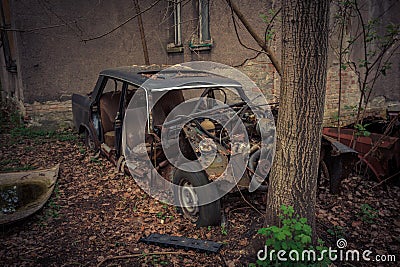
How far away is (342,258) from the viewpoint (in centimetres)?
375

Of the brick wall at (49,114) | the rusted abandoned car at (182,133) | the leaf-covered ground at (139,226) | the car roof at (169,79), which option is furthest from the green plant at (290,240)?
the brick wall at (49,114)

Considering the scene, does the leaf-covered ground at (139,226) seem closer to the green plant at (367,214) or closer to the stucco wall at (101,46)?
the green plant at (367,214)

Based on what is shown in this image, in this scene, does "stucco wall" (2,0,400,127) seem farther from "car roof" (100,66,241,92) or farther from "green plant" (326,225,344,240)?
"green plant" (326,225,344,240)

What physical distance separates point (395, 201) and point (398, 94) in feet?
14.4

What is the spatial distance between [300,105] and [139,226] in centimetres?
238

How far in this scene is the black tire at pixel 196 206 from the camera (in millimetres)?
4117

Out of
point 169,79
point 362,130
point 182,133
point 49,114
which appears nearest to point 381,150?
point 362,130

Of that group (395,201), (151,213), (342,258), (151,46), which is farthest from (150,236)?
(151,46)

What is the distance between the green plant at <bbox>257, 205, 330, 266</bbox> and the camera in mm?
3020

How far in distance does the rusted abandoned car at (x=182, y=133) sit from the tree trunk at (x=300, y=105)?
78cm

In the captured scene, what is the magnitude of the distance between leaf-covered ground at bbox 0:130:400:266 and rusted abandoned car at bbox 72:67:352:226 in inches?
12.0

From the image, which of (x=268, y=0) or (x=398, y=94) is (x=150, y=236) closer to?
(x=268, y=0)

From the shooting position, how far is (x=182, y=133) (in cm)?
474

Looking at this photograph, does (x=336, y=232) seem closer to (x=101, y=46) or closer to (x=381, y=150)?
(x=381, y=150)
